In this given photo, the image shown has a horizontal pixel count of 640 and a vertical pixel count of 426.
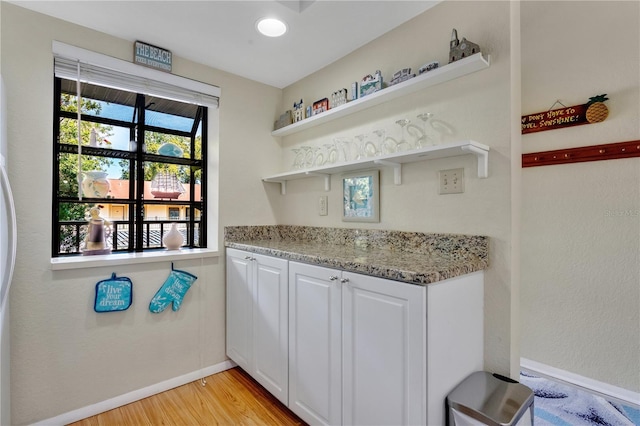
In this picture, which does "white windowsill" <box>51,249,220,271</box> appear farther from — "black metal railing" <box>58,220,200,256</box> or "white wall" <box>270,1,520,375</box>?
"white wall" <box>270,1,520,375</box>

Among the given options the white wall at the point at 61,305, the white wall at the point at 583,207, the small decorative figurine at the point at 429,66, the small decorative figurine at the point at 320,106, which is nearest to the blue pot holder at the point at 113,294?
the white wall at the point at 61,305

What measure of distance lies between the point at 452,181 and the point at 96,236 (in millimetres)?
2180

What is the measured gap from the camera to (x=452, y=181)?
64.0 inches

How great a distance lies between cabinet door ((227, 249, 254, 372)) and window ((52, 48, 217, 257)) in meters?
0.42

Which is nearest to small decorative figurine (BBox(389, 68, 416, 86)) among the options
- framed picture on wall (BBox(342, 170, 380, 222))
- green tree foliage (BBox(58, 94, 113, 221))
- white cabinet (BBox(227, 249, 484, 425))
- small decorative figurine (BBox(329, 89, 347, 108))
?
small decorative figurine (BBox(329, 89, 347, 108))

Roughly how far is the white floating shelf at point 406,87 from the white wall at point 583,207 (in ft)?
3.72

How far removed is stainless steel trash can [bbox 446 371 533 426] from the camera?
3.79 feet

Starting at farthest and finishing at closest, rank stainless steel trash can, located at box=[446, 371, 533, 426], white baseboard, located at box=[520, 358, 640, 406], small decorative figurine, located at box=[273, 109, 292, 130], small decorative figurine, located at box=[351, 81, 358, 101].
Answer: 1. small decorative figurine, located at box=[273, 109, 292, 130]
2. small decorative figurine, located at box=[351, 81, 358, 101]
3. white baseboard, located at box=[520, 358, 640, 406]
4. stainless steel trash can, located at box=[446, 371, 533, 426]

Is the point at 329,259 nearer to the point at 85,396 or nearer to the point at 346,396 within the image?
the point at 346,396

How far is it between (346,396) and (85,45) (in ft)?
8.02

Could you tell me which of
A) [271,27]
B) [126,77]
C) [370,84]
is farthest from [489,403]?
[126,77]

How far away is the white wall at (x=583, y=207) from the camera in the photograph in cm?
191

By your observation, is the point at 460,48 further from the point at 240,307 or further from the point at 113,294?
the point at 113,294

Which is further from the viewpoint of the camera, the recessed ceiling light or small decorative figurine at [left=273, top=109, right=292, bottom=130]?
small decorative figurine at [left=273, top=109, right=292, bottom=130]
